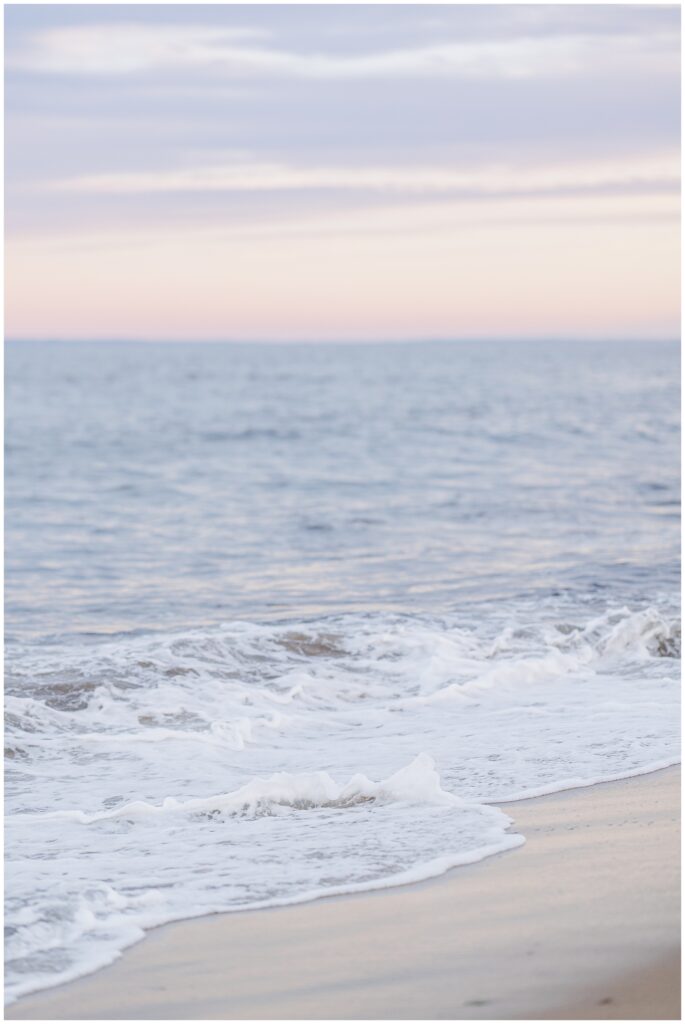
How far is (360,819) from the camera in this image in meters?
4.63

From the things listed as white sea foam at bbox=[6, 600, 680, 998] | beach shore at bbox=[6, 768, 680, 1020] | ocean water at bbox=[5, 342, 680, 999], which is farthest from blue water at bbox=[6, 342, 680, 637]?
beach shore at bbox=[6, 768, 680, 1020]

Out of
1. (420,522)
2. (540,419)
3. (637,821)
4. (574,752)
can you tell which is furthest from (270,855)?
(540,419)

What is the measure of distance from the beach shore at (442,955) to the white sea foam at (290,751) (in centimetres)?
15

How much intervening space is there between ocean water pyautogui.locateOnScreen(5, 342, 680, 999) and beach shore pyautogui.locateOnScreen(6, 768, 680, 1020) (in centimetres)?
16

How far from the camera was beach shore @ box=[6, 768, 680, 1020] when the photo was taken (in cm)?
304

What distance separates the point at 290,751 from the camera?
19.5ft

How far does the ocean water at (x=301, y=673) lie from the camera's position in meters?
4.20

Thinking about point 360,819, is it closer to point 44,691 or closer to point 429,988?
point 429,988

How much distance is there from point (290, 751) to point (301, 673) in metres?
1.66

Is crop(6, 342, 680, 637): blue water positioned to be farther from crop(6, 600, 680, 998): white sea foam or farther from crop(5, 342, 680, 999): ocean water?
crop(6, 600, 680, 998): white sea foam

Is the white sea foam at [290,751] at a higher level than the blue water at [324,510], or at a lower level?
lower

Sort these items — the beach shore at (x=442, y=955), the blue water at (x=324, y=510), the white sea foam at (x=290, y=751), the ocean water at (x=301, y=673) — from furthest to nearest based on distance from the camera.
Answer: the blue water at (x=324, y=510) → the ocean water at (x=301, y=673) → the white sea foam at (x=290, y=751) → the beach shore at (x=442, y=955)

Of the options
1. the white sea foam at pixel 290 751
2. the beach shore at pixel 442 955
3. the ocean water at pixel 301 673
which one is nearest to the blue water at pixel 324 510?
the ocean water at pixel 301 673

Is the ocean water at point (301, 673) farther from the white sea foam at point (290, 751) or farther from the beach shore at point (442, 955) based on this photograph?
the beach shore at point (442, 955)
